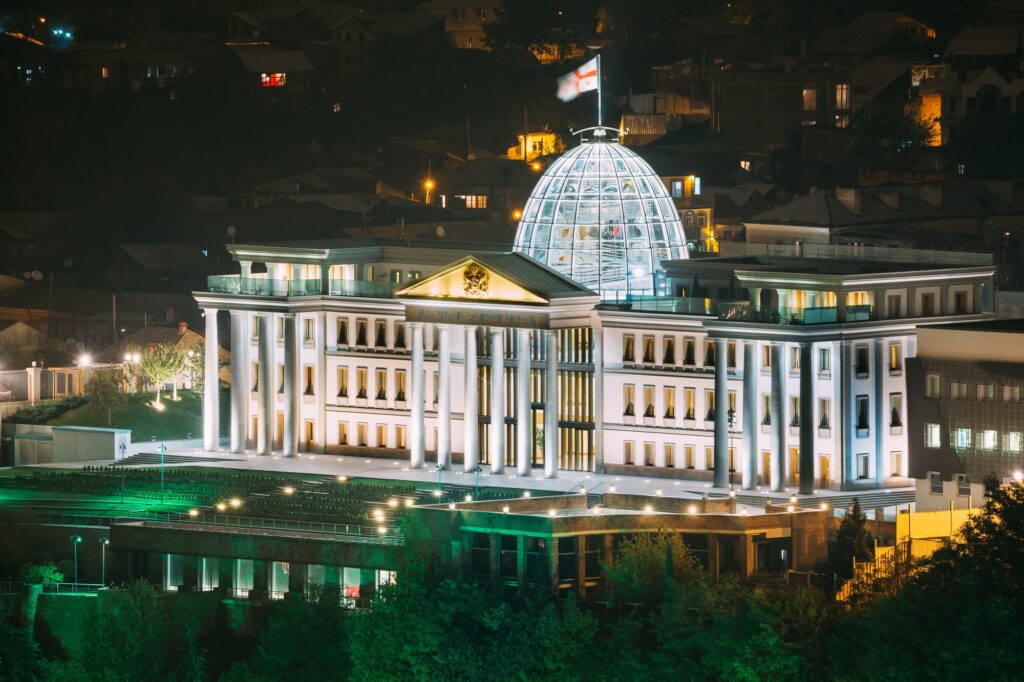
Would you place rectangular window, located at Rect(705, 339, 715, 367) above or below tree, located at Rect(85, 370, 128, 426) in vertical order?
above

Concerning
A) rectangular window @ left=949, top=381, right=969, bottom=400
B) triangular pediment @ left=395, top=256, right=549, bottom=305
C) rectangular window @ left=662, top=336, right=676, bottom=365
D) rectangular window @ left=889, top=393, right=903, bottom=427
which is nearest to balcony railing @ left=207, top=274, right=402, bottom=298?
triangular pediment @ left=395, top=256, right=549, bottom=305

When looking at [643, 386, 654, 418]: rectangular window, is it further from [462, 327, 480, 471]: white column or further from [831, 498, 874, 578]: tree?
[831, 498, 874, 578]: tree

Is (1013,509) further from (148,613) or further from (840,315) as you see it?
(148,613)

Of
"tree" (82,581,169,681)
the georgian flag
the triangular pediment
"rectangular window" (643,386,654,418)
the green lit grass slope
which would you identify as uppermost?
the georgian flag

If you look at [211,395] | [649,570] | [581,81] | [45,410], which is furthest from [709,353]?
[45,410]

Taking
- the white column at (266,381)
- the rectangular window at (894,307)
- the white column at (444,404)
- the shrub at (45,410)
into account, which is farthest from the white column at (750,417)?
the shrub at (45,410)

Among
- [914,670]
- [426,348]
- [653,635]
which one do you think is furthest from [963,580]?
[426,348]

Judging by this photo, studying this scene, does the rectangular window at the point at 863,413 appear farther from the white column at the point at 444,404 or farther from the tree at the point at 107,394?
the tree at the point at 107,394

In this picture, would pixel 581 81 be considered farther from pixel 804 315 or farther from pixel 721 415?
pixel 804 315
